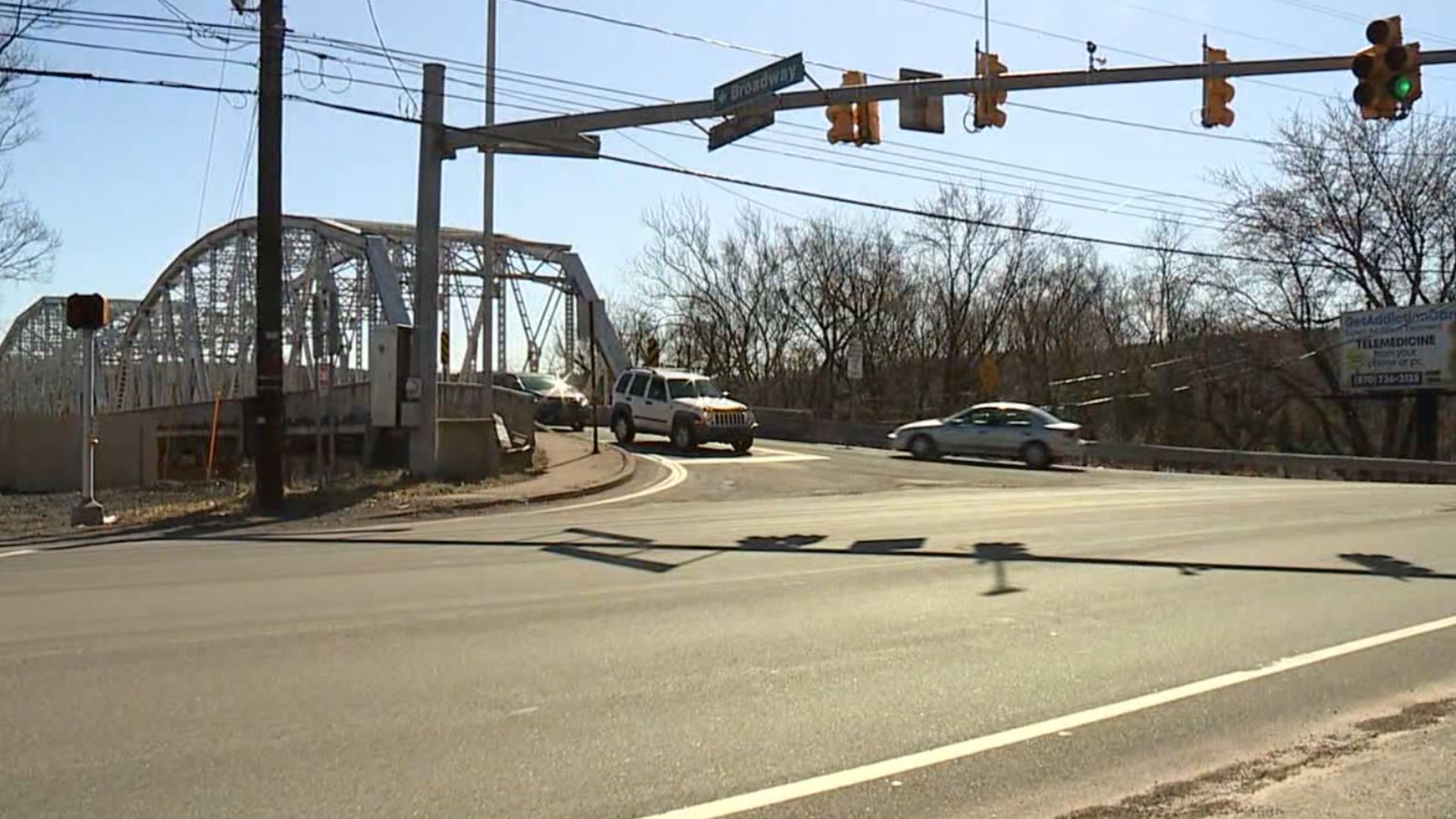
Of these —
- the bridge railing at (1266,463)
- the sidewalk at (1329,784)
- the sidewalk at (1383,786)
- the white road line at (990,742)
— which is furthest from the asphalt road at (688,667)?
the bridge railing at (1266,463)

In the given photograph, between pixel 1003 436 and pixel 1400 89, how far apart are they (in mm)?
18311

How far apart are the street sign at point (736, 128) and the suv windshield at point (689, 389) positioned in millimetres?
13552

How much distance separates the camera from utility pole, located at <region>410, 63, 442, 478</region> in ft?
71.6

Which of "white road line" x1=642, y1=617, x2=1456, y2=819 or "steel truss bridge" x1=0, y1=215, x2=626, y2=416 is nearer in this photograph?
"white road line" x1=642, y1=617, x2=1456, y2=819

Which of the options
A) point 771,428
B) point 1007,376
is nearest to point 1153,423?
point 1007,376

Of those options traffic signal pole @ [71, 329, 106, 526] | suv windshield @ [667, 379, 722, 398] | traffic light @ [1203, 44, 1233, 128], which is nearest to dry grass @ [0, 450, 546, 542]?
traffic signal pole @ [71, 329, 106, 526]

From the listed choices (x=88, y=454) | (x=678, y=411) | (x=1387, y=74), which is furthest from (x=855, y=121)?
(x=678, y=411)

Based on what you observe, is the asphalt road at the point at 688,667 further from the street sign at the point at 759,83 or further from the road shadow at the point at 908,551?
the street sign at the point at 759,83

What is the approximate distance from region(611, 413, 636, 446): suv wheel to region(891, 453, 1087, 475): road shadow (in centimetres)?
701

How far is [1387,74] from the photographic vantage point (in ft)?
50.2

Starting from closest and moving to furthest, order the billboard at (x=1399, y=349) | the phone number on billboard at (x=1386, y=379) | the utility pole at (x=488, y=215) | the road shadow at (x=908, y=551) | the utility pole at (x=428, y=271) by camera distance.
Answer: the road shadow at (x=908, y=551) < the utility pole at (x=428, y=271) < the utility pole at (x=488, y=215) < the billboard at (x=1399, y=349) < the phone number on billboard at (x=1386, y=379)

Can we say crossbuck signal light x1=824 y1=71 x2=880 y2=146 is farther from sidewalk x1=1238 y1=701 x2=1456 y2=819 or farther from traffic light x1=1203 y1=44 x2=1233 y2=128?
sidewalk x1=1238 y1=701 x2=1456 y2=819

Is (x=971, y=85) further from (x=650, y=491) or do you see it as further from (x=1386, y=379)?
(x=1386, y=379)

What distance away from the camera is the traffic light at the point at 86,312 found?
1844cm
